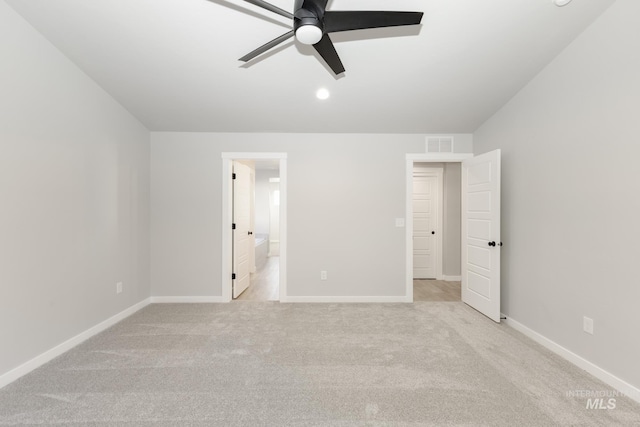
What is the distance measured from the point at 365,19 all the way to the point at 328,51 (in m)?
0.35

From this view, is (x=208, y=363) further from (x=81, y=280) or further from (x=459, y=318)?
(x=459, y=318)

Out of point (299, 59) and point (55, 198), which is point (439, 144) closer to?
point (299, 59)

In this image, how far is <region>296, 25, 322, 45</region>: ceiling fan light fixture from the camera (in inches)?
57.8

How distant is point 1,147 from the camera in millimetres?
1945

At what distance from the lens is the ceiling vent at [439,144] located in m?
3.78

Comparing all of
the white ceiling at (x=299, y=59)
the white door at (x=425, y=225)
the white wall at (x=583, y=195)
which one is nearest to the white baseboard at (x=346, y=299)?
the white wall at (x=583, y=195)

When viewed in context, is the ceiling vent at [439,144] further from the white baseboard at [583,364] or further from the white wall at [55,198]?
the white wall at [55,198]

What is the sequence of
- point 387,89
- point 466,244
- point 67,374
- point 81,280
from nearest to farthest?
point 67,374
point 81,280
point 387,89
point 466,244

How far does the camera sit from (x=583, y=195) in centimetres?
222

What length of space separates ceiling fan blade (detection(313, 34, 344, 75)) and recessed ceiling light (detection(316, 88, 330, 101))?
95cm

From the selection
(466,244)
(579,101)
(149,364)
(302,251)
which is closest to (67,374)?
(149,364)

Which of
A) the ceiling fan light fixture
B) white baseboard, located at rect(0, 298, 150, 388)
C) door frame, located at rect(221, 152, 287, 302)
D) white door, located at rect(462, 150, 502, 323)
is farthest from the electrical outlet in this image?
white baseboard, located at rect(0, 298, 150, 388)

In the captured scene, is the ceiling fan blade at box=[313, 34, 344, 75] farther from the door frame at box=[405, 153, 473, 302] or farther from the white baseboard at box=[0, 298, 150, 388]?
the white baseboard at box=[0, 298, 150, 388]

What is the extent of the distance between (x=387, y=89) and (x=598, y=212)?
84.7 inches
